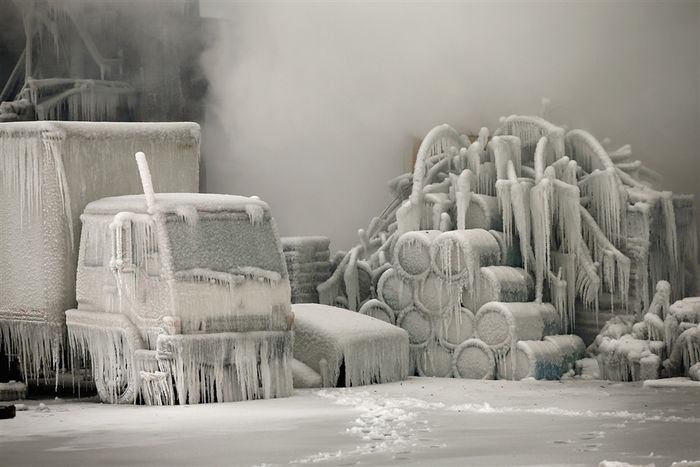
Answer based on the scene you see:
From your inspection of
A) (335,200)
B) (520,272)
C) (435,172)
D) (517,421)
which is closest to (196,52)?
(335,200)

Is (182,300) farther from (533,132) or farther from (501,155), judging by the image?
(533,132)

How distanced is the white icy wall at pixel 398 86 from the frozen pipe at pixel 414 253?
565 cm

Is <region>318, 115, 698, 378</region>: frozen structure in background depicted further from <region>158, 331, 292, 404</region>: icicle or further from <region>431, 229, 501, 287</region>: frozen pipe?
<region>158, 331, 292, 404</region>: icicle

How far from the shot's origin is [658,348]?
19.5m

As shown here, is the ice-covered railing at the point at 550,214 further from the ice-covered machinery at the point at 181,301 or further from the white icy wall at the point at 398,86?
the ice-covered machinery at the point at 181,301

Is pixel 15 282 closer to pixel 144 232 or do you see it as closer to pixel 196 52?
pixel 144 232

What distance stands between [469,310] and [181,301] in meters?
5.04

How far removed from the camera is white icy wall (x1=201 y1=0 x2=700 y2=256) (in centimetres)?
2661

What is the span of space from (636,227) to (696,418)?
658cm

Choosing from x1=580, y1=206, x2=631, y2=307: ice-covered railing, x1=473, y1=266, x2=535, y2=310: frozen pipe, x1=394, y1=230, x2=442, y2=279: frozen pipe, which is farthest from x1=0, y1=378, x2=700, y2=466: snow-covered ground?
x1=580, y1=206, x2=631, y2=307: ice-covered railing

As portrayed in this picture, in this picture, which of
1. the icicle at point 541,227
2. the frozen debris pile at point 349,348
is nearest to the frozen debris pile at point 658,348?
the icicle at point 541,227

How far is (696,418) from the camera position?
15359mm

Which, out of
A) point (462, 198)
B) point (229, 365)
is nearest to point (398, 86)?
point (462, 198)

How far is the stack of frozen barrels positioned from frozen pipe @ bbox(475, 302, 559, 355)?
13 mm
